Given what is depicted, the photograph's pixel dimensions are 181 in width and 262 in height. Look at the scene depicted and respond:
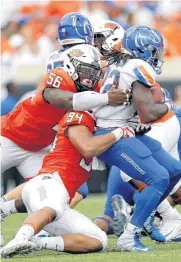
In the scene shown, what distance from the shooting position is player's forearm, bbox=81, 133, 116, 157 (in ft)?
18.9

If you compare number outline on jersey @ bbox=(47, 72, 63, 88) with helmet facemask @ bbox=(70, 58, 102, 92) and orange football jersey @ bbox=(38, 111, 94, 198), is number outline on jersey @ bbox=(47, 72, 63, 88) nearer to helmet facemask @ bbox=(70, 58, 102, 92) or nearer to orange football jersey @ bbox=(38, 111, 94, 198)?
helmet facemask @ bbox=(70, 58, 102, 92)

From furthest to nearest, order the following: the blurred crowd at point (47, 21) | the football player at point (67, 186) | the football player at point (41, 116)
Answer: the blurred crowd at point (47, 21)
the football player at point (41, 116)
the football player at point (67, 186)

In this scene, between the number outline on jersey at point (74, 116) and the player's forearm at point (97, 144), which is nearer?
the player's forearm at point (97, 144)

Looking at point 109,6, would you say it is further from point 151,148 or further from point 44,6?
point 151,148

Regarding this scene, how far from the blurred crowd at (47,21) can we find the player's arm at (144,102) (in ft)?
24.9

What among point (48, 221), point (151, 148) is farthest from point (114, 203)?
point (48, 221)

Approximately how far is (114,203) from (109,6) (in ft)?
25.4

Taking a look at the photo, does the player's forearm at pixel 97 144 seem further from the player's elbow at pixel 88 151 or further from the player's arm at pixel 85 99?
the player's arm at pixel 85 99

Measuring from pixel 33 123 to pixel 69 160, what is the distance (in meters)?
0.99

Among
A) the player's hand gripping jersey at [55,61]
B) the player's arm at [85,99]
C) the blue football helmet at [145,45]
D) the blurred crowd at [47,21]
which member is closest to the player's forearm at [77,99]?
the player's arm at [85,99]

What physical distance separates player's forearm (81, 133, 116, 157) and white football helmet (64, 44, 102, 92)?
0.43 metres

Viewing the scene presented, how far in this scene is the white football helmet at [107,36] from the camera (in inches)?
285

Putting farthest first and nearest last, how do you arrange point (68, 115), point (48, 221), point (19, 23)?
1. point (19, 23)
2. point (68, 115)
3. point (48, 221)

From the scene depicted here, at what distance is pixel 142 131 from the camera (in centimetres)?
615
